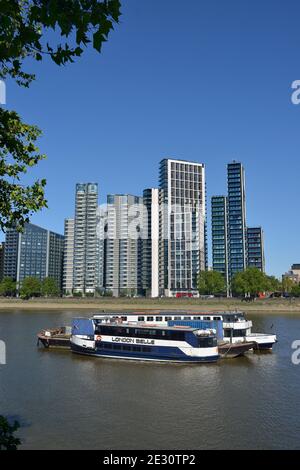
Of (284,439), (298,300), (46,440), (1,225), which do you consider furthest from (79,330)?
(298,300)

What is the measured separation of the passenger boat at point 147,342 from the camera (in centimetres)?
5844

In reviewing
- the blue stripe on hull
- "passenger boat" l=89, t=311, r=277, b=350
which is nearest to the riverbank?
"passenger boat" l=89, t=311, r=277, b=350

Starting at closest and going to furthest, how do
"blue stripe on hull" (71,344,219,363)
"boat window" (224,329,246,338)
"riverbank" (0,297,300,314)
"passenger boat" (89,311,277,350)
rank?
"blue stripe on hull" (71,344,219,363)
"passenger boat" (89,311,277,350)
"boat window" (224,329,246,338)
"riverbank" (0,297,300,314)

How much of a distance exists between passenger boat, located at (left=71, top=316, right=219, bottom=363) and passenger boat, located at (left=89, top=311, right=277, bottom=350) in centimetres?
698

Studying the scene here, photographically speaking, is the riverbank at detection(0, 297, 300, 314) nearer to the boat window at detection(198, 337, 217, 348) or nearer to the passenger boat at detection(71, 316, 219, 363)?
A: the passenger boat at detection(71, 316, 219, 363)

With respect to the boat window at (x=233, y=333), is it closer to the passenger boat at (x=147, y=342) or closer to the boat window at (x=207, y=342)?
the passenger boat at (x=147, y=342)

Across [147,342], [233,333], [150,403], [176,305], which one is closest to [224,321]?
[233,333]

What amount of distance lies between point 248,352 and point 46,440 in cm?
4841

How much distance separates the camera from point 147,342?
6034 centimetres

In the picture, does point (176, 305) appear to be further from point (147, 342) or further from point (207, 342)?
point (207, 342)

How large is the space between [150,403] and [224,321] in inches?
1358

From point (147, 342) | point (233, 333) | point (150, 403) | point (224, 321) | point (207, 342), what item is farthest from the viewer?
point (224, 321)

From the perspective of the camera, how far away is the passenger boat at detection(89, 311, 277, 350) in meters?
69.1

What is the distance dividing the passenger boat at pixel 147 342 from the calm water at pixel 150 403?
1.74 m
